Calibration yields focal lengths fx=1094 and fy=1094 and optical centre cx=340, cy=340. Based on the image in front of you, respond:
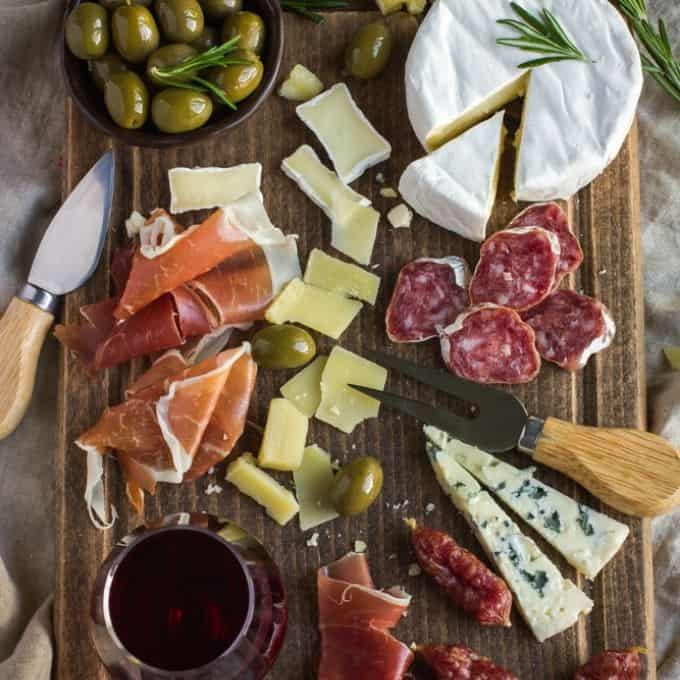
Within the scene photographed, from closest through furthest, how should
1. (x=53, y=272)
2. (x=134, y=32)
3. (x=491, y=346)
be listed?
(x=134, y=32) → (x=491, y=346) → (x=53, y=272)

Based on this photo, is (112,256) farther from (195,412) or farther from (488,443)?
(488,443)

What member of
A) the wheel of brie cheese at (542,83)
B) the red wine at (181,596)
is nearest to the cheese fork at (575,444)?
the wheel of brie cheese at (542,83)

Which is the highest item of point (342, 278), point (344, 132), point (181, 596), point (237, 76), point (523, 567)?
point (237, 76)

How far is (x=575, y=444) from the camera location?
216 cm

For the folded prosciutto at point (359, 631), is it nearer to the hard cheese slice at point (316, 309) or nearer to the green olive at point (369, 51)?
the hard cheese slice at point (316, 309)

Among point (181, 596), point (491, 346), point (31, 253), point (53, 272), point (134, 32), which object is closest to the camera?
A: point (181, 596)

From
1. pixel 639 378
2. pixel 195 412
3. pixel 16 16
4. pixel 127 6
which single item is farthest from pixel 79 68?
pixel 639 378

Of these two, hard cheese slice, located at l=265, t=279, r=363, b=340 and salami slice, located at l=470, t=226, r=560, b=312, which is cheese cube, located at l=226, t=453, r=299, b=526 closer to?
hard cheese slice, located at l=265, t=279, r=363, b=340

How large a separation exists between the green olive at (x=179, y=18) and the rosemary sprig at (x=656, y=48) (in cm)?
88

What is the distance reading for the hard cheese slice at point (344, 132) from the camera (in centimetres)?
227

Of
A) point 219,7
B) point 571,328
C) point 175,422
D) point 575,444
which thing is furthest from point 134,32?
point 575,444

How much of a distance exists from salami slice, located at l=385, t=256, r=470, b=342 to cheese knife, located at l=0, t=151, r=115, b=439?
2.06 feet

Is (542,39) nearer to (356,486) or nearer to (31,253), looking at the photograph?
(356,486)

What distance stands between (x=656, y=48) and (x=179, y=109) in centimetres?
101
